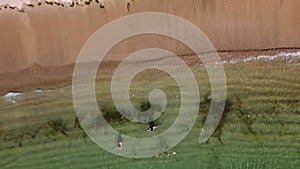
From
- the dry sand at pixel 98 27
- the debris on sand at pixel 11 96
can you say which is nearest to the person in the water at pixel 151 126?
the dry sand at pixel 98 27

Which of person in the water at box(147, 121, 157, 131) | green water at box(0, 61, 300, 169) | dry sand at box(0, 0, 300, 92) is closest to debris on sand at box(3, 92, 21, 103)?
green water at box(0, 61, 300, 169)

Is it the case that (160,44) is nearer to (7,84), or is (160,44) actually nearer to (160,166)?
(160,166)

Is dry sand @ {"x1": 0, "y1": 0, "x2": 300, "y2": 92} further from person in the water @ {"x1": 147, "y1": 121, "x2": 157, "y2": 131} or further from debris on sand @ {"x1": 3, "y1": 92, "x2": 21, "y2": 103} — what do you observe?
person in the water @ {"x1": 147, "y1": 121, "x2": 157, "y2": 131}

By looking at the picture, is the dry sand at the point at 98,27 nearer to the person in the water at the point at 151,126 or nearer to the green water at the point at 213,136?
the green water at the point at 213,136

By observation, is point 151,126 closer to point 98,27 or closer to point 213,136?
point 213,136

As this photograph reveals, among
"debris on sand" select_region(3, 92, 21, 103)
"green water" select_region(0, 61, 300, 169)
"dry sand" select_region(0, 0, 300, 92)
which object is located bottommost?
"green water" select_region(0, 61, 300, 169)

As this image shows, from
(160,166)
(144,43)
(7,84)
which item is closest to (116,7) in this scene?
(144,43)

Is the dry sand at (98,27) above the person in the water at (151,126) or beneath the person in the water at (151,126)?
above

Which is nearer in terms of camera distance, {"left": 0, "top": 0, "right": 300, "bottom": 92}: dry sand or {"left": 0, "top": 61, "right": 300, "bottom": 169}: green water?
{"left": 0, "top": 0, "right": 300, "bottom": 92}: dry sand

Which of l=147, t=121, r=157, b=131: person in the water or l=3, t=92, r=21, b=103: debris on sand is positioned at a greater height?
l=3, t=92, r=21, b=103: debris on sand
